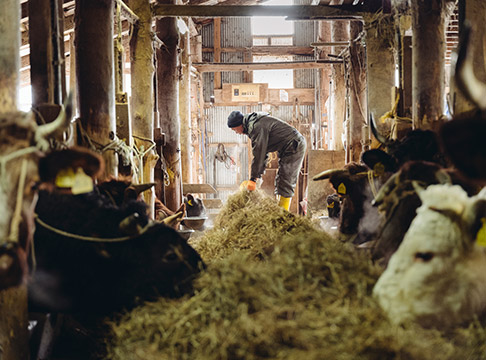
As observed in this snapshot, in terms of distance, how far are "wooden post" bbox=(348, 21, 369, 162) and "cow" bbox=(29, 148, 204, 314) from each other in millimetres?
6110

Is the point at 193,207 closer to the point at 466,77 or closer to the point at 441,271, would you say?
the point at 441,271

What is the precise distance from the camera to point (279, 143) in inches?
331

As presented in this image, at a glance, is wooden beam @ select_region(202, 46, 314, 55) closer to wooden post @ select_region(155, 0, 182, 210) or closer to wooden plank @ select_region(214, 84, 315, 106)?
wooden plank @ select_region(214, 84, 315, 106)

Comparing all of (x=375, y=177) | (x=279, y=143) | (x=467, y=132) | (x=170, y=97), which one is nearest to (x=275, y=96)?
(x=279, y=143)

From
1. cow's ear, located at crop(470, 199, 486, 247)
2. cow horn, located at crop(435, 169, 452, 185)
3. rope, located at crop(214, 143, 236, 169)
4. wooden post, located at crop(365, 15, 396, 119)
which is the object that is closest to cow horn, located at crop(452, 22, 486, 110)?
cow's ear, located at crop(470, 199, 486, 247)

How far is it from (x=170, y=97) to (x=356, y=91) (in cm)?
341

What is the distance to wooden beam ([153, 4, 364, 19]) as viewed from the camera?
7215 millimetres

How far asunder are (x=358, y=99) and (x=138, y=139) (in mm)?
4214

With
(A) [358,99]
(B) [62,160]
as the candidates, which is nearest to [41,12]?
(B) [62,160]

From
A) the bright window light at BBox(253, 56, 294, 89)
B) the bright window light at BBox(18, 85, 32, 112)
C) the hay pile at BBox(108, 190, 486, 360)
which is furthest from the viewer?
the bright window light at BBox(253, 56, 294, 89)

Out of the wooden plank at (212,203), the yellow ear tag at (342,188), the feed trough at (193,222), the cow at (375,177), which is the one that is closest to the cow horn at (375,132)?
the cow at (375,177)

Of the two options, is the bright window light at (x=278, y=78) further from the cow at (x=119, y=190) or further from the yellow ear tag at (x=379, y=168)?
the cow at (x=119, y=190)

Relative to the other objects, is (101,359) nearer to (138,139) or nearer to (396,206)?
(396,206)

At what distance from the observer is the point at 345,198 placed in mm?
5672
